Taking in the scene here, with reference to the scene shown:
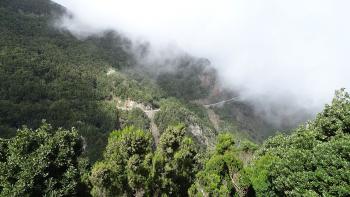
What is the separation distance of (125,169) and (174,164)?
6.77 meters

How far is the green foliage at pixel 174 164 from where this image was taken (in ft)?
161

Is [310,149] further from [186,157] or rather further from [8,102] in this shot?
[8,102]

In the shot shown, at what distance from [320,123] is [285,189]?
9.47 m

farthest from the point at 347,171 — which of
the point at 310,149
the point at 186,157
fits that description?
the point at 186,157

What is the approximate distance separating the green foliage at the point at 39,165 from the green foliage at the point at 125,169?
2.80m

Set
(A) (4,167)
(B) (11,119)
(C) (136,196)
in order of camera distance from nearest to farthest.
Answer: (A) (4,167) < (C) (136,196) < (B) (11,119)

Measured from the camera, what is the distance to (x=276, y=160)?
154 feet

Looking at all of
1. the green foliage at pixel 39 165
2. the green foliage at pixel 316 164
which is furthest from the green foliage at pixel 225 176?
the green foliage at pixel 39 165

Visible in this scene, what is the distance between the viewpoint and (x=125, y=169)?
46.1 m

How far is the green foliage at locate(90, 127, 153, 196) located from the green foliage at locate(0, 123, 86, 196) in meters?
2.80

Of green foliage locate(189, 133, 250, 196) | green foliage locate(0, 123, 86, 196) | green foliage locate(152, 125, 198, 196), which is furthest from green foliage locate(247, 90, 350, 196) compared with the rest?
green foliage locate(0, 123, 86, 196)

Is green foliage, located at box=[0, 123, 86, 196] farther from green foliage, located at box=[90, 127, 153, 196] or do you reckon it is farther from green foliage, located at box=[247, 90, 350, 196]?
green foliage, located at box=[247, 90, 350, 196]

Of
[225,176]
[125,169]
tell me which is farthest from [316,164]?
[125,169]

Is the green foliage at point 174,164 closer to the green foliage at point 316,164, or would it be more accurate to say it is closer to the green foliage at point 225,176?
the green foliage at point 225,176
